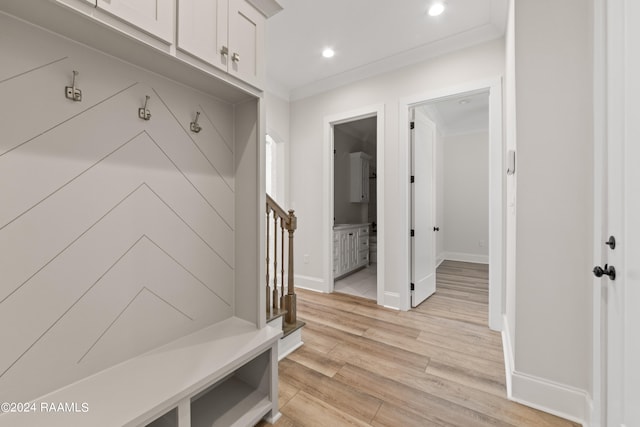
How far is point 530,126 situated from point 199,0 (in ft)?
6.39

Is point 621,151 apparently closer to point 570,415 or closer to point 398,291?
point 570,415

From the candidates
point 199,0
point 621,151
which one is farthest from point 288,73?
point 621,151

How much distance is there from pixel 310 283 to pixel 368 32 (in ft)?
10.4

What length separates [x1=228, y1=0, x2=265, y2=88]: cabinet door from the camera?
4.74ft

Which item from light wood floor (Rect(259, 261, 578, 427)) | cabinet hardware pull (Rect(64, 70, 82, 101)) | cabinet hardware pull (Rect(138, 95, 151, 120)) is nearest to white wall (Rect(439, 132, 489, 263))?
light wood floor (Rect(259, 261, 578, 427))

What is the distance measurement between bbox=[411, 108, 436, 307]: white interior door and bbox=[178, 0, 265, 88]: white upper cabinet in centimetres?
215

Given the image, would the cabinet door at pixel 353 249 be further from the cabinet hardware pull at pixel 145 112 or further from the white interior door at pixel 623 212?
the cabinet hardware pull at pixel 145 112

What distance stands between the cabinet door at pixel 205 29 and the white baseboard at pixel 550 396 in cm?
254

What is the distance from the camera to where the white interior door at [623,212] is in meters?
1.02

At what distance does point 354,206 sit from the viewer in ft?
19.5

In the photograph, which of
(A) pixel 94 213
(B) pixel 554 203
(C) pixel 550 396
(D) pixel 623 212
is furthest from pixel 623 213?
(A) pixel 94 213

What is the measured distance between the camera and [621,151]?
3.75 ft

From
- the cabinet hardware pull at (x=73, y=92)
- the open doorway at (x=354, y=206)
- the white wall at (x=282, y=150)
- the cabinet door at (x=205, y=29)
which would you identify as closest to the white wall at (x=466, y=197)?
the open doorway at (x=354, y=206)

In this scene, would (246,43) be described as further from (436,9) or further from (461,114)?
(461,114)
